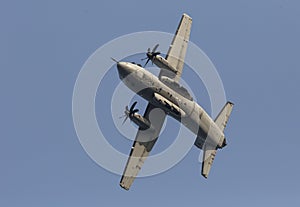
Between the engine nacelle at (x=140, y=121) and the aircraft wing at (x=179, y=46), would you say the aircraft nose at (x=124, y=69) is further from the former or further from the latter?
the aircraft wing at (x=179, y=46)

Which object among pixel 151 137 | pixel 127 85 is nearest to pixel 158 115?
pixel 151 137

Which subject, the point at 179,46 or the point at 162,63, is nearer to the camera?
the point at 162,63

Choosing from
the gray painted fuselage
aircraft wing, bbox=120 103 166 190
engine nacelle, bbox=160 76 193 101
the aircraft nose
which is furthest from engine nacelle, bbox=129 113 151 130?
the aircraft nose

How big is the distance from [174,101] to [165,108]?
2.01 m

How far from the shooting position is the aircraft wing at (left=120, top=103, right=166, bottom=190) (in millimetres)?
92188

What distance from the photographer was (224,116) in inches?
3991

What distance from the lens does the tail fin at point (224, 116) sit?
100375 millimetres

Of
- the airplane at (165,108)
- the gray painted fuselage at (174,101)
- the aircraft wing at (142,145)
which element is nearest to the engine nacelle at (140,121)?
the airplane at (165,108)

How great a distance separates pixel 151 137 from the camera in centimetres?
9469

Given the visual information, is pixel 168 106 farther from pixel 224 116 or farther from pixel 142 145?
pixel 224 116

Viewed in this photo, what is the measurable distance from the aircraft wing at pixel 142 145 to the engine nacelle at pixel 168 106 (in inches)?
152

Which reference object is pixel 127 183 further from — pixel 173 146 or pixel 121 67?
pixel 121 67

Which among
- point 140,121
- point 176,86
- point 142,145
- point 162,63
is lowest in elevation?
point 142,145

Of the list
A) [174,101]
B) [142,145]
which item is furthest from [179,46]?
[142,145]
